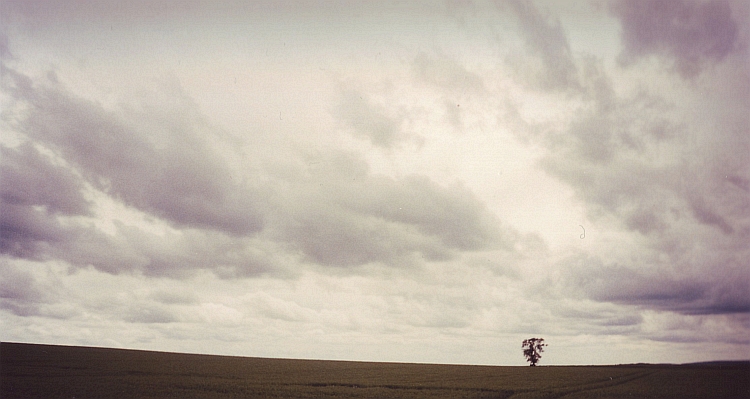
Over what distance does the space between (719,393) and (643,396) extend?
10501mm

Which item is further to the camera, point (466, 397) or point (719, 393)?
point (719, 393)

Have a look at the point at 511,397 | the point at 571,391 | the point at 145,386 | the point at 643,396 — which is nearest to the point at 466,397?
the point at 511,397

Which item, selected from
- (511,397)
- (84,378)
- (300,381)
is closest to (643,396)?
(511,397)

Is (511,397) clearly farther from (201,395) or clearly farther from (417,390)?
(201,395)

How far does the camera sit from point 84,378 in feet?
194

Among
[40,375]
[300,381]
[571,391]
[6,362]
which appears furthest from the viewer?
[6,362]

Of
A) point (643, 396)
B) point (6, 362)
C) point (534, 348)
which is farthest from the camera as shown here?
point (534, 348)

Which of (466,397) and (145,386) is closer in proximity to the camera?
(466,397)

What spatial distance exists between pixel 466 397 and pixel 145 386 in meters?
34.3

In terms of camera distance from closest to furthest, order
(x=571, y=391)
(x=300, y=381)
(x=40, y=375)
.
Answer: (x=571, y=391) → (x=40, y=375) → (x=300, y=381)

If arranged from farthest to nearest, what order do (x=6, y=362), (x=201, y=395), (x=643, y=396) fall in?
(x=6, y=362) < (x=643, y=396) < (x=201, y=395)

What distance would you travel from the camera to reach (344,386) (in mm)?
60656

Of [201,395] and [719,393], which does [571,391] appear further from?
[201,395]

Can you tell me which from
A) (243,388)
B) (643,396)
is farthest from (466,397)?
(243,388)
